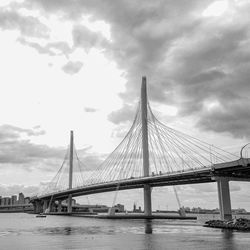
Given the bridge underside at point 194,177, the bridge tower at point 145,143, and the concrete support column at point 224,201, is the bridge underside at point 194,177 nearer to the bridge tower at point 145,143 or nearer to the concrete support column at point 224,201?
the concrete support column at point 224,201

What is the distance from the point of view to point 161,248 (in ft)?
97.1

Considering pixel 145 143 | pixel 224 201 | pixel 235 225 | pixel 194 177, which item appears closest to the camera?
pixel 235 225

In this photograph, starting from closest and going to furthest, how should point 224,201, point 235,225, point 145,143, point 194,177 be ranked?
point 235,225, point 224,201, point 194,177, point 145,143

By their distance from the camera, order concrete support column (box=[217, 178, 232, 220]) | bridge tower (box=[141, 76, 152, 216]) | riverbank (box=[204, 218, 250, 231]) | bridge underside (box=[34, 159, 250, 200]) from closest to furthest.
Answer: riverbank (box=[204, 218, 250, 231]), bridge underside (box=[34, 159, 250, 200]), concrete support column (box=[217, 178, 232, 220]), bridge tower (box=[141, 76, 152, 216])

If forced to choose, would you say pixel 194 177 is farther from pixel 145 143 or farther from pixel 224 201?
pixel 145 143

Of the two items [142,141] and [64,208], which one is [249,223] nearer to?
[142,141]

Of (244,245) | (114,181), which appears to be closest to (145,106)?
(114,181)

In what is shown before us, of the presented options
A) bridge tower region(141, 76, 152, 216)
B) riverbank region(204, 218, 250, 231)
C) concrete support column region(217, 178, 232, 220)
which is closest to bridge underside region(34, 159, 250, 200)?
concrete support column region(217, 178, 232, 220)

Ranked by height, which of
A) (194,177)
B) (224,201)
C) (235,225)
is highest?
(194,177)

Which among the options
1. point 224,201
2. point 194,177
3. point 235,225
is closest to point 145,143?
point 194,177

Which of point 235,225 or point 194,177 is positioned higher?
point 194,177

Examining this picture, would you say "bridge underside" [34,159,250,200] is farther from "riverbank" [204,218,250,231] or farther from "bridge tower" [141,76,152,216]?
"riverbank" [204,218,250,231]

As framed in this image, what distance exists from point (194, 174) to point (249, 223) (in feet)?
52.9

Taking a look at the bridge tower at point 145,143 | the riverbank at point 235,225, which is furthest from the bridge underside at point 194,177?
the riverbank at point 235,225
